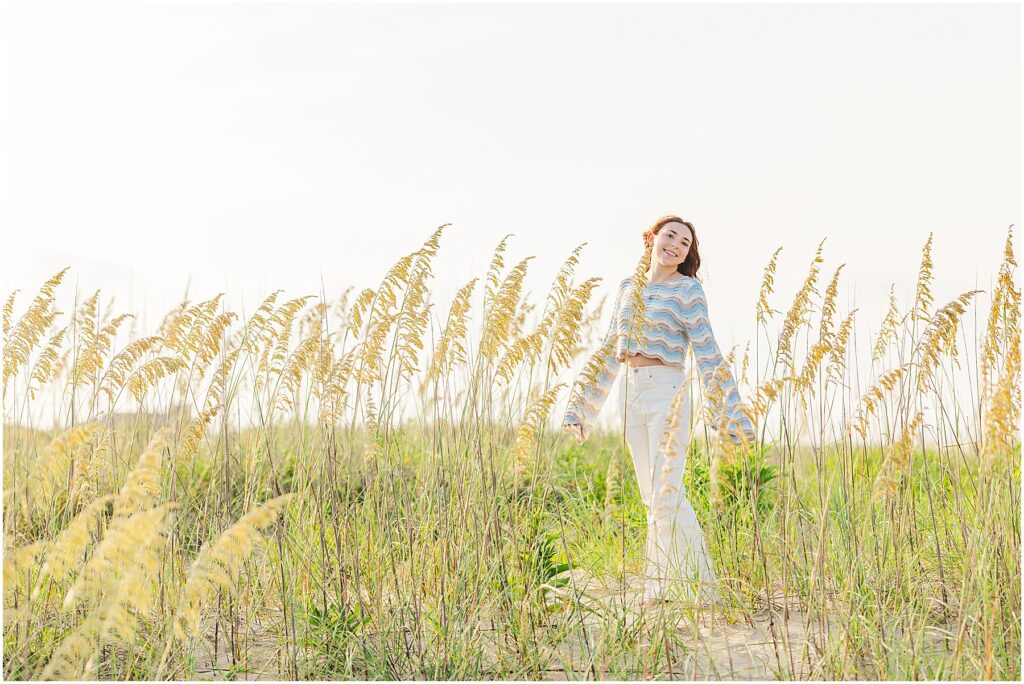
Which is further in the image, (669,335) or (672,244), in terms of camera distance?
(672,244)

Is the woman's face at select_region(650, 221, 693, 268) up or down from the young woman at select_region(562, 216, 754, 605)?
up

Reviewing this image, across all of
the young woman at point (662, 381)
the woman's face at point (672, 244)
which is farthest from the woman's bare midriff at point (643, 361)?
the woman's face at point (672, 244)

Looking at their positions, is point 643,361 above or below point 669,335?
below

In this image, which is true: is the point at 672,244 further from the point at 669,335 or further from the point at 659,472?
the point at 659,472

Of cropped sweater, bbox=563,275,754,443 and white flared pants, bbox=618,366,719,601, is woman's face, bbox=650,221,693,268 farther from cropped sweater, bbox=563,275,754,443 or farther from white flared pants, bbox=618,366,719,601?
white flared pants, bbox=618,366,719,601

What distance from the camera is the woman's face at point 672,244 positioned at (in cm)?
395

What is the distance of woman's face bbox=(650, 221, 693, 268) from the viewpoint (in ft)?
12.9

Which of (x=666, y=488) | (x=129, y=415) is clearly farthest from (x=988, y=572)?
(x=129, y=415)

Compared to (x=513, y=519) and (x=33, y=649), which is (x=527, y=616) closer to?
(x=513, y=519)

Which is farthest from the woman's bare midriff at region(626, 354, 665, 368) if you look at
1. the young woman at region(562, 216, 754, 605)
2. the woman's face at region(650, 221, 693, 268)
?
the woman's face at region(650, 221, 693, 268)

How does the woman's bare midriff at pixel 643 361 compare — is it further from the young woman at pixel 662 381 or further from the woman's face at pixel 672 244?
the woman's face at pixel 672 244

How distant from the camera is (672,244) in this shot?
13.0 feet


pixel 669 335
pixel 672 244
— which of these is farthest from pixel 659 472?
pixel 672 244

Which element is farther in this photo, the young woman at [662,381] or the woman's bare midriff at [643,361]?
the woman's bare midriff at [643,361]
